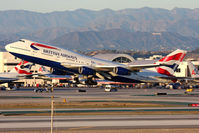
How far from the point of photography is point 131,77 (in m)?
123

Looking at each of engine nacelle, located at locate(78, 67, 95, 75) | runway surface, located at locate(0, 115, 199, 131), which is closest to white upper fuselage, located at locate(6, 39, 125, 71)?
engine nacelle, located at locate(78, 67, 95, 75)

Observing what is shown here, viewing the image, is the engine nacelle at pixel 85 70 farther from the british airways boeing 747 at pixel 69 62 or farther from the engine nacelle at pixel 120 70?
the engine nacelle at pixel 120 70

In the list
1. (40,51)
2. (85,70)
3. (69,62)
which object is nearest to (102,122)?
(40,51)

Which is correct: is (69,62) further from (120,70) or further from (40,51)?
(120,70)

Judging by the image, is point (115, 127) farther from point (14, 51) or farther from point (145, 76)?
point (145, 76)

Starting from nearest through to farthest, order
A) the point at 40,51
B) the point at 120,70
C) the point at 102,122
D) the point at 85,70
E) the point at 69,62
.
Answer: the point at 102,122 → the point at 40,51 → the point at 69,62 → the point at 85,70 → the point at 120,70

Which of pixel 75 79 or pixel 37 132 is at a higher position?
pixel 75 79

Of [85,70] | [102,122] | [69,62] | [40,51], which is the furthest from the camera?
[85,70]

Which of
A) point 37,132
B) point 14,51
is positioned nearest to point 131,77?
point 14,51

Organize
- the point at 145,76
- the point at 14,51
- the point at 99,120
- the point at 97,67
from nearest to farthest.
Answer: the point at 99,120, the point at 14,51, the point at 97,67, the point at 145,76

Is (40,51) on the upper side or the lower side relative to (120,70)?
upper

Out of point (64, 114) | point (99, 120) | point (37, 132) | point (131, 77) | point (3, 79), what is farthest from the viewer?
point (3, 79)

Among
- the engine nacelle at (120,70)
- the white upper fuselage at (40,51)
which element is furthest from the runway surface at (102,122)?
the engine nacelle at (120,70)

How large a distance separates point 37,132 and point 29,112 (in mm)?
22374
